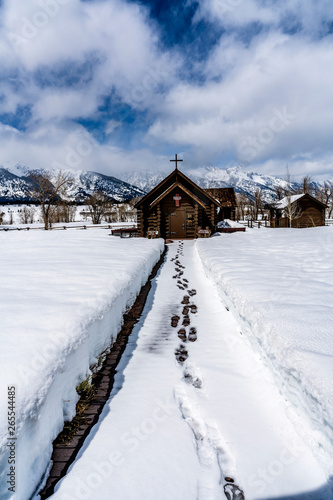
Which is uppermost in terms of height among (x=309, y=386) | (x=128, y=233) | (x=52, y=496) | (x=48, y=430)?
(x=128, y=233)

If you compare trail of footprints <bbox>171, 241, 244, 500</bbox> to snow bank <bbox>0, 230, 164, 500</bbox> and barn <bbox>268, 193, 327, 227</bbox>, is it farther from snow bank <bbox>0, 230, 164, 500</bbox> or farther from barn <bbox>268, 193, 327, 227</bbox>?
barn <bbox>268, 193, 327, 227</bbox>

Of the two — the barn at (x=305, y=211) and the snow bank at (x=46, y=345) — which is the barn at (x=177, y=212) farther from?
the snow bank at (x=46, y=345)

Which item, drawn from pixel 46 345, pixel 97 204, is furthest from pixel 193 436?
pixel 97 204

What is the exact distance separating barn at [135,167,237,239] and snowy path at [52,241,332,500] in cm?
1662

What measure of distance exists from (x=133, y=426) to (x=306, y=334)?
2363 millimetres

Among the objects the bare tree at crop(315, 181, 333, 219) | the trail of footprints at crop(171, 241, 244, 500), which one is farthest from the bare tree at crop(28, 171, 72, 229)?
the bare tree at crop(315, 181, 333, 219)

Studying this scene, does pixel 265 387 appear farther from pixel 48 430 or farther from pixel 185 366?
pixel 48 430

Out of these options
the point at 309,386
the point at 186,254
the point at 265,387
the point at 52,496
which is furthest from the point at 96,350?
the point at 186,254

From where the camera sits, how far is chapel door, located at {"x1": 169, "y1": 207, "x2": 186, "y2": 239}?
67.4 ft

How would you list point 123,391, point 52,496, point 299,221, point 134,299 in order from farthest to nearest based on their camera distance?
1. point 299,221
2. point 134,299
3. point 123,391
4. point 52,496

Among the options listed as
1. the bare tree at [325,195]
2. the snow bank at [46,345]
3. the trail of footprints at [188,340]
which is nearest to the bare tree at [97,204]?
the bare tree at [325,195]

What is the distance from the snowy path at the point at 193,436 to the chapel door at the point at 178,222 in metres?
16.8

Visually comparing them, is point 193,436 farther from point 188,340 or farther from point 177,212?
point 177,212

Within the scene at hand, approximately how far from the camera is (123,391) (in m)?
3.13
